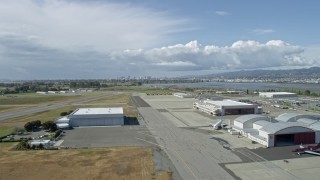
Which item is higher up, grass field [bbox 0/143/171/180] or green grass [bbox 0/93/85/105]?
green grass [bbox 0/93/85/105]

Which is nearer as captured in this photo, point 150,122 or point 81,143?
point 81,143

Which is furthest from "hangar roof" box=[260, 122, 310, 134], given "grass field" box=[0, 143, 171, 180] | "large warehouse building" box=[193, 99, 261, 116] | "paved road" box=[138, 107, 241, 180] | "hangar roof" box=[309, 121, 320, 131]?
"large warehouse building" box=[193, 99, 261, 116]

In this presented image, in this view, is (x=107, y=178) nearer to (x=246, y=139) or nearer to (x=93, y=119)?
(x=246, y=139)

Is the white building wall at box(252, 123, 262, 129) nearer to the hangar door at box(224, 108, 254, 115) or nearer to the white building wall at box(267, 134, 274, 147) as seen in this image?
the white building wall at box(267, 134, 274, 147)

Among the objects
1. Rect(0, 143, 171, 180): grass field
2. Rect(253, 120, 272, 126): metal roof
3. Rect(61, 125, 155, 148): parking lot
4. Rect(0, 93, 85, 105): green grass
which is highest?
Rect(253, 120, 272, 126): metal roof

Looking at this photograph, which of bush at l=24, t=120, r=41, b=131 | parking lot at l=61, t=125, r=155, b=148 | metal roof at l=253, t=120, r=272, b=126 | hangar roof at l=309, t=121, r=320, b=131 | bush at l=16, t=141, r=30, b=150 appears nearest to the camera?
bush at l=16, t=141, r=30, b=150

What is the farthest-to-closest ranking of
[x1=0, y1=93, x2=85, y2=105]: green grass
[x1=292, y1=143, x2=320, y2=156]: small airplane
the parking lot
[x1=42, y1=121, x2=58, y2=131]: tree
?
[x1=0, y1=93, x2=85, y2=105]: green grass < [x1=42, y1=121, x2=58, y2=131]: tree < the parking lot < [x1=292, y1=143, x2=320, y2=156]: small airplane

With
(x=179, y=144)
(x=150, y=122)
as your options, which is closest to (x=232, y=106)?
(x=150, y=122)
